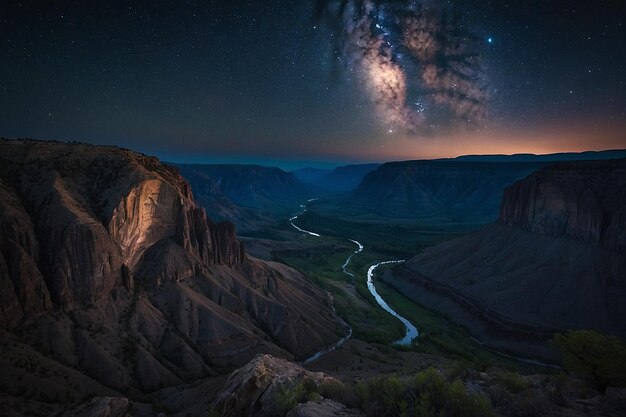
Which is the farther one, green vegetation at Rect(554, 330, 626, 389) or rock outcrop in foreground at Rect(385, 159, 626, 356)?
rock outcrop in foreground at Rect(385, 159, 626, 356)

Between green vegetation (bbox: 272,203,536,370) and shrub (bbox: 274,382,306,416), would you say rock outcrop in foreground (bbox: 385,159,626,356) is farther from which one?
shrub (bbox: 274,382,306,416)

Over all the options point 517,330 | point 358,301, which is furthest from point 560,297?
point 358,301

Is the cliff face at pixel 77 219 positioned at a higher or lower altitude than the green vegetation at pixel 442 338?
higher

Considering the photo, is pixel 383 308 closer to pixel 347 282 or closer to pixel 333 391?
pixel 347 282

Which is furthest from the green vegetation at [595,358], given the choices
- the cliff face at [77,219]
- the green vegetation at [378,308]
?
the cliff face at [77,219]

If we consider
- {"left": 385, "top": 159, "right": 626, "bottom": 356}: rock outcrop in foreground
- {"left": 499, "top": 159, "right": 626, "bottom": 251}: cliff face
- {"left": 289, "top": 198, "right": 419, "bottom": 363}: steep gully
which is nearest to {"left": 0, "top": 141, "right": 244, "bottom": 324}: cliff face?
{"left": 289, "top": 198, "right": 419, "bottom": 363}: steep gully

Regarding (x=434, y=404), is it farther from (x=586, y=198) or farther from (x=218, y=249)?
(x=586, y=198)

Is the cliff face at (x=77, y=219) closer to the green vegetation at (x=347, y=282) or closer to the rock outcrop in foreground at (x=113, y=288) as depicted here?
the rock outcrop in foreground at (x=113, y=288)
